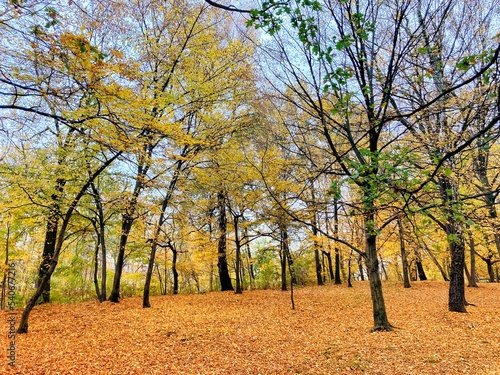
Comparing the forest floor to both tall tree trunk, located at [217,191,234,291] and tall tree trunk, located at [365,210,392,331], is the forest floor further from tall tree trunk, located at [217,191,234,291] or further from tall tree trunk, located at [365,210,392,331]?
tall tree trunk, located at [217,191,234,291]

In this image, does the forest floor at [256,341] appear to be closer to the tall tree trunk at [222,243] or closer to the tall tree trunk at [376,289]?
the tall tree trunk at [376,289]

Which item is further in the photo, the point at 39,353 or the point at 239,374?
the point at 39,353

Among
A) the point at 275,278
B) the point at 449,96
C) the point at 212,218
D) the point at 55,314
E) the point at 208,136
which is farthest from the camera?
the point at 275,278

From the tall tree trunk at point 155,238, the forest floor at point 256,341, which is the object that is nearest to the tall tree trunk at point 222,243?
the tall tree trunk at point 155,238

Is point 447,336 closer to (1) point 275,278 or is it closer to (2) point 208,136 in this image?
(2) point 208,136

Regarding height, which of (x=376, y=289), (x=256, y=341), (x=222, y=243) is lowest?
(x=256, y=341)

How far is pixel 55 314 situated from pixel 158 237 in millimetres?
3527

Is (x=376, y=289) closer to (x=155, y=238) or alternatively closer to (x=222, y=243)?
(x=155, y=238)

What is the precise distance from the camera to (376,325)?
6.31 meters

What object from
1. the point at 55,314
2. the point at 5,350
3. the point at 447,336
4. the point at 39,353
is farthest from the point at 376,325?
the point at 55,314

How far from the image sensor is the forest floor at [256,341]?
455 centimetres

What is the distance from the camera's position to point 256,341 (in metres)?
6.19

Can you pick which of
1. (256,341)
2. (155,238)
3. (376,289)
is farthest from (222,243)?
→ (376,289)

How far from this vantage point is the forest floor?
4547mm
